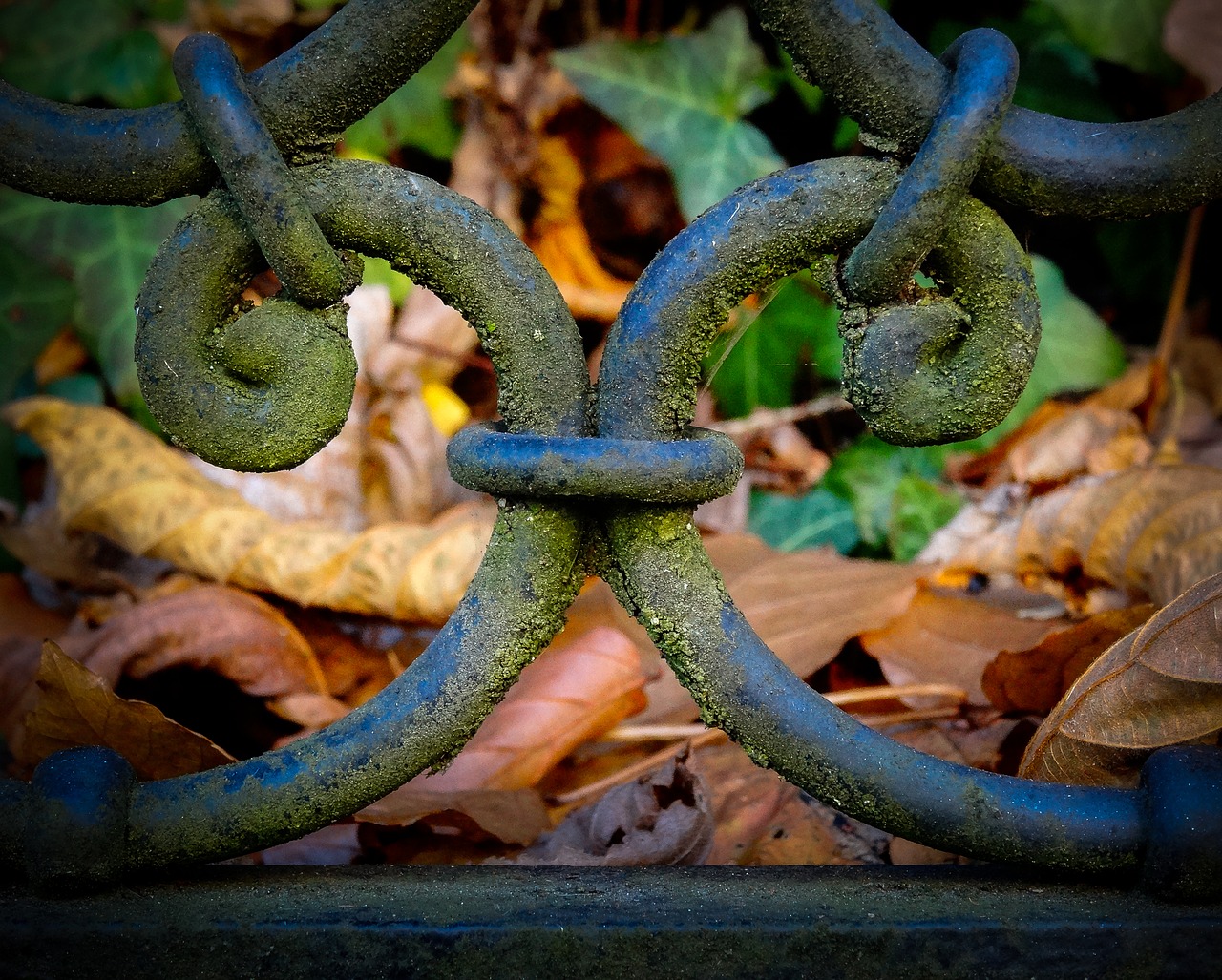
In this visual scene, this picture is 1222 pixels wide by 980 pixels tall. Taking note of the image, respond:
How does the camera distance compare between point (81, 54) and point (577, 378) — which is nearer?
point (577, 378)

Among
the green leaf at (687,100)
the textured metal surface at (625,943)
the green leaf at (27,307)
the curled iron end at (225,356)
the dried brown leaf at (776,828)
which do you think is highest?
the green leaf at (687,100)

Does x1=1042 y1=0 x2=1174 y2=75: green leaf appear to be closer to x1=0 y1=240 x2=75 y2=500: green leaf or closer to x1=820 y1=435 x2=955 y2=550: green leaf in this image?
x1=820 y1=435 x2=955 y2=550: green leaf

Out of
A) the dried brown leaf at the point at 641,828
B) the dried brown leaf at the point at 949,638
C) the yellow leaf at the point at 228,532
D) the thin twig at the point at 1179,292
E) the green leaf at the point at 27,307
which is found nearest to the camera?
the dried brown leaf at the point at 641,828

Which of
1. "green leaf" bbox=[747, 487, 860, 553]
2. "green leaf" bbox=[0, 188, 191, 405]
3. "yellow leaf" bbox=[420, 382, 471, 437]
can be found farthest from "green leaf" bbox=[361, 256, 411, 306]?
"green leaf" bbox=[747, 487, 860, 553]

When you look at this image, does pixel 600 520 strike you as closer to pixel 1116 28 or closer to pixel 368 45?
pixel 368 45

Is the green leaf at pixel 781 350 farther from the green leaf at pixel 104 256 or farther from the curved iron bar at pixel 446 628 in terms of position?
the curved iron bar at pixel 446 628

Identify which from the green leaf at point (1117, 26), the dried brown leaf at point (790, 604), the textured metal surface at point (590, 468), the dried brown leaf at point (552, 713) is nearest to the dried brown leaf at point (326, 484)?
the dried brown leaf at point (790, 604)

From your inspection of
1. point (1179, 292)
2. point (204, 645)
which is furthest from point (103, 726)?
point (1179, 292)

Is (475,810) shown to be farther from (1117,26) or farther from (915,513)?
(1117,26)
